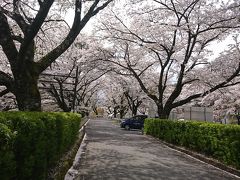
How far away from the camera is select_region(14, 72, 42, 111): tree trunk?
30.7 feet

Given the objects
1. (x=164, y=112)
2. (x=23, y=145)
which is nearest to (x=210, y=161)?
(x=23, y=145)

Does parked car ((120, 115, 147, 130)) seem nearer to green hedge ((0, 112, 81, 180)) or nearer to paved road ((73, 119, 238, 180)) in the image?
paved road ((73, 119, 238, 180))

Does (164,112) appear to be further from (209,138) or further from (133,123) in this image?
(133,123)

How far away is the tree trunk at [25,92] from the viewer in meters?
9.34

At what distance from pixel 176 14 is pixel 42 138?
16.1 metres

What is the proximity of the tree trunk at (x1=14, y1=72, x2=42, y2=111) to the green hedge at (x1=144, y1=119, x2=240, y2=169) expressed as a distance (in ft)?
20.7

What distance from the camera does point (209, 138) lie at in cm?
1259

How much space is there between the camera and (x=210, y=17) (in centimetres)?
1708

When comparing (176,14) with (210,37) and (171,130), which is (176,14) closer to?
(210,37)

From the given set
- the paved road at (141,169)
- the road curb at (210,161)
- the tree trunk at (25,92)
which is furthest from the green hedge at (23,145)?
the road curb at (210,161)

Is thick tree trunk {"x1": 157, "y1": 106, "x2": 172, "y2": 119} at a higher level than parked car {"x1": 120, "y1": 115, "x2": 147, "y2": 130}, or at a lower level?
higher

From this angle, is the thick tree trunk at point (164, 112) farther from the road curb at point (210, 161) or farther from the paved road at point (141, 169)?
the paved road at point (141, 169)

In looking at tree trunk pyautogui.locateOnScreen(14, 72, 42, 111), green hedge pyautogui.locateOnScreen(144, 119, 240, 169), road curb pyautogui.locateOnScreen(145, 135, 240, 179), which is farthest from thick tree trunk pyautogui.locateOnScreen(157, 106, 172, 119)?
tree trunk pyautogui.locateOnScreen(14, 72, 42, 111)

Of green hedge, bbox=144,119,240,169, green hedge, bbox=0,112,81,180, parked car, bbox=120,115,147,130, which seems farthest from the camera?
parked car, bbox=120,115,147,130
